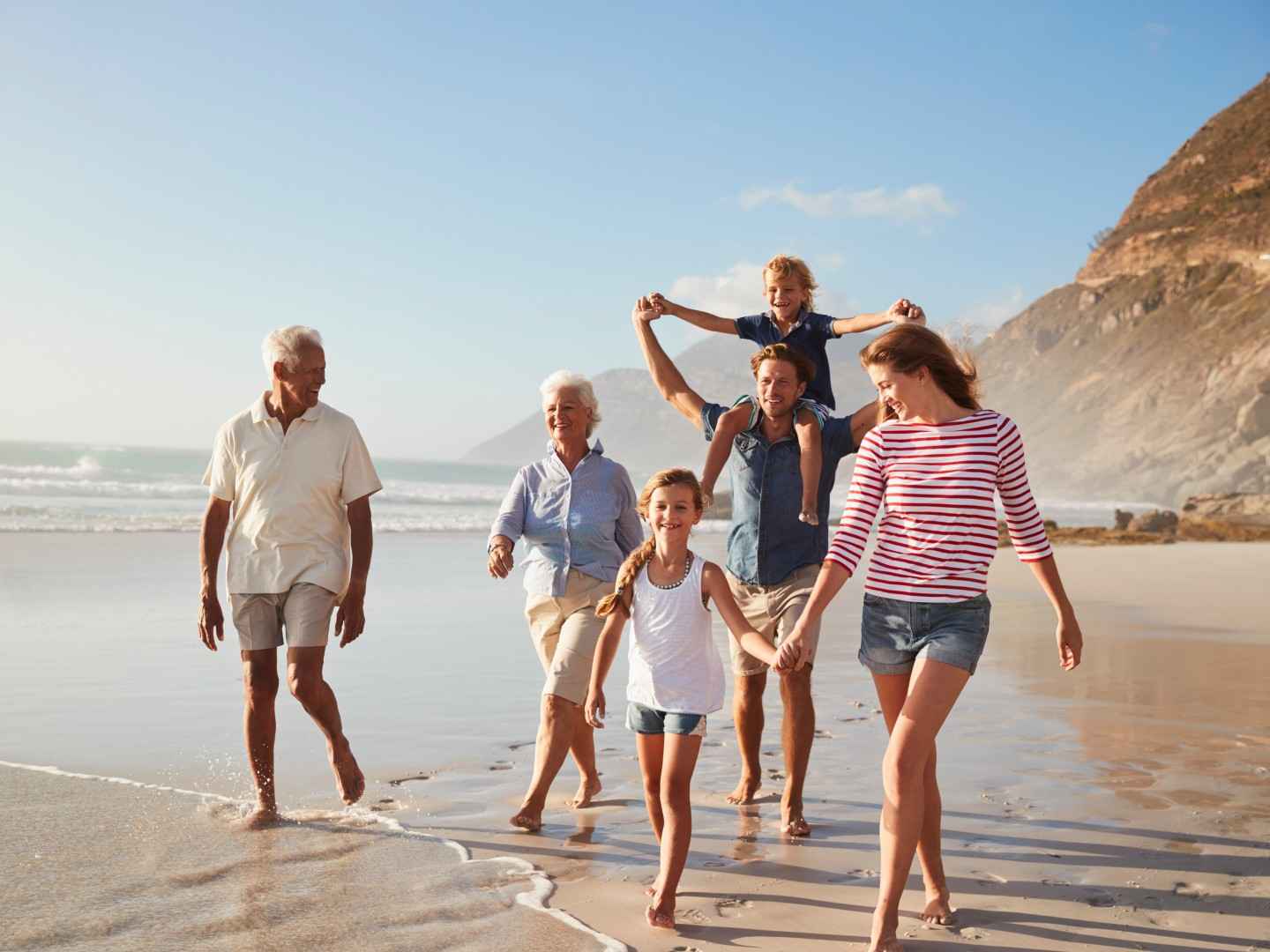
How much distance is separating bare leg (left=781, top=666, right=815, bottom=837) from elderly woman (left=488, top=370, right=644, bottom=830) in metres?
0.84

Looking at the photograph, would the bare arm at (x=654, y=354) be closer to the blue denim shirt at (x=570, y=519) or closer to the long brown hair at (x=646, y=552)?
the blue denim shirt at (x=570, y=519)

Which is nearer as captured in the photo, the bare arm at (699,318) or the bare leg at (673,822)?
the bare leg at (673,822)

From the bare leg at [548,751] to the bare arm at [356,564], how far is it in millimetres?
849

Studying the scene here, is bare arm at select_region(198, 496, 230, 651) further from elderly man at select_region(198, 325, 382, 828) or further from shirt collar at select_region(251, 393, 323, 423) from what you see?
shirt collar at select_region(251, 393, 323, 423)

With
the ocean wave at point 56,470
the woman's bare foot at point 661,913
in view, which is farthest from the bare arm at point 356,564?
the ocean wave at point 56,470

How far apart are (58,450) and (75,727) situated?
6188 centimetres

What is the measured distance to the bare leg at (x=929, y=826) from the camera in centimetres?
394

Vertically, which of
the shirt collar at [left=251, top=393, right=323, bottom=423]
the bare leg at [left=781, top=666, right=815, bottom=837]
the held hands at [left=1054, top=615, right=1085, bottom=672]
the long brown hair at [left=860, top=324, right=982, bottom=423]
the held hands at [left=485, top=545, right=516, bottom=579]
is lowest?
the bare leg at [left=781, top=666, right=815, bottom=837]

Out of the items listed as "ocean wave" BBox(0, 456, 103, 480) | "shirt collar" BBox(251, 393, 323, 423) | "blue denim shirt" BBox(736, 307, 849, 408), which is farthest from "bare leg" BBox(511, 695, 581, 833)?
"ocean wave" BBox(0, 456, 103, 480)

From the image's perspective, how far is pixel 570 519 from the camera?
5.40 m

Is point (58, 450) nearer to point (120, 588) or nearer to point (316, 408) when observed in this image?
point (120, 588)

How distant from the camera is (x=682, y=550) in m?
4.39

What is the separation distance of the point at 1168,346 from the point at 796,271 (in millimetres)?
62321

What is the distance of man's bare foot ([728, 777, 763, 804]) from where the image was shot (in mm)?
5398
